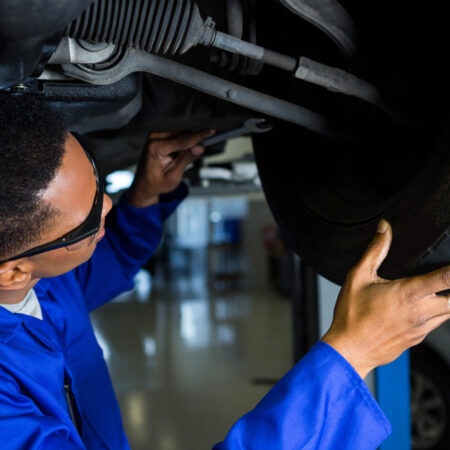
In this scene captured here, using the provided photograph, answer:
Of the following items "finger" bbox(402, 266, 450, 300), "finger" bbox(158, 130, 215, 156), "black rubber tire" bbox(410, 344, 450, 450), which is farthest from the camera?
"black rubber tire" bbox(410, 344, 450, 450)

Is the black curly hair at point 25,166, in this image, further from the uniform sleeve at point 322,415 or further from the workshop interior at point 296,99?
the uniform sleeve at point 322,415

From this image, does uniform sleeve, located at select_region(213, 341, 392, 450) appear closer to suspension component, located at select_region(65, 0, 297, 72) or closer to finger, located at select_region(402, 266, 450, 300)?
finger, located at select_region(402, 266, 450, 300)

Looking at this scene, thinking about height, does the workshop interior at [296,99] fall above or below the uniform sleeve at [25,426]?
above

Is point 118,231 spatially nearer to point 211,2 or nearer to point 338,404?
point 211,2

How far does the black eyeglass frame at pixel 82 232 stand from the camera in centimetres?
70

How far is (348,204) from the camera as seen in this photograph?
2.93ft

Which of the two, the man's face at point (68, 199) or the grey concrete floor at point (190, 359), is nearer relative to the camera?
the man's face at point (68, 199)

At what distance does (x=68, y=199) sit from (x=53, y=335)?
0.29 m

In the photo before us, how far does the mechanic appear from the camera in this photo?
611mm

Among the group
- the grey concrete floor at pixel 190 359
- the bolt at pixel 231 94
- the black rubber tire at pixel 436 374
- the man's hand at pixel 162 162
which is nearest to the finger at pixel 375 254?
the bolt at pixel 231 94

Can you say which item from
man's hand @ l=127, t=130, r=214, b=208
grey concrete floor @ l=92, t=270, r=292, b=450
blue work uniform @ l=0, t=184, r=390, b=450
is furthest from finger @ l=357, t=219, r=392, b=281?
grey concrete floor @ l=92, t=270, r=292, b=450

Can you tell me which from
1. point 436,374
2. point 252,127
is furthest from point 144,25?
point 436,374

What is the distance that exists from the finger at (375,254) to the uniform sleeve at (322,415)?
0.10 meters

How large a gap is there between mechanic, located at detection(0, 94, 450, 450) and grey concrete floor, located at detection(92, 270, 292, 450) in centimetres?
186
